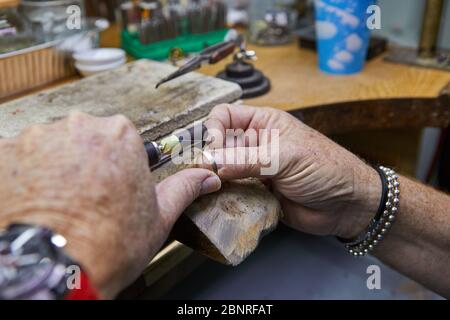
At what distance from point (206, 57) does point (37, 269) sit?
0.54 m

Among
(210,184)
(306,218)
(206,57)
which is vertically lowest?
(306,218)

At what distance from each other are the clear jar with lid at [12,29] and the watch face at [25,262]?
1.85 feet

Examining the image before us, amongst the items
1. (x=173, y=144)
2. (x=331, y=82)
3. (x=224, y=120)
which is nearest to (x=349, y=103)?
(x=331, y=82)

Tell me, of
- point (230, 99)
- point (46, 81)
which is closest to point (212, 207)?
point (230, 99)

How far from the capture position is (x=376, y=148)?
123 cm

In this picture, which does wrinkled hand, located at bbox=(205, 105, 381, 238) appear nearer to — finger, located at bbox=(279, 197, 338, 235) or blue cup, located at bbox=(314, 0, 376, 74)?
finger, located at bbox=(279, 197, 338, 235)

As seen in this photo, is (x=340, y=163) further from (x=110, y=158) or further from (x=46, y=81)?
(x=46, y=81)

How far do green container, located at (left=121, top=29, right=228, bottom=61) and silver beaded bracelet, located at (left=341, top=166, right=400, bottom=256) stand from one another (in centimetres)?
59

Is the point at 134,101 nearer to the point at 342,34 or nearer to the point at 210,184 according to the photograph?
the point at 210,184

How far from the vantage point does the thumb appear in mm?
447

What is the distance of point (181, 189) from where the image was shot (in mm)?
469

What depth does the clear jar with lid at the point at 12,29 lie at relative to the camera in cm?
83

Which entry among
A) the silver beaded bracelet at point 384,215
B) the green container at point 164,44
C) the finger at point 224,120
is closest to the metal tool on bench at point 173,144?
the finger at point 224,120

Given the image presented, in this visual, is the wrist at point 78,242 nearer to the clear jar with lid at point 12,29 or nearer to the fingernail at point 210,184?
the fingernail at point 210,184
